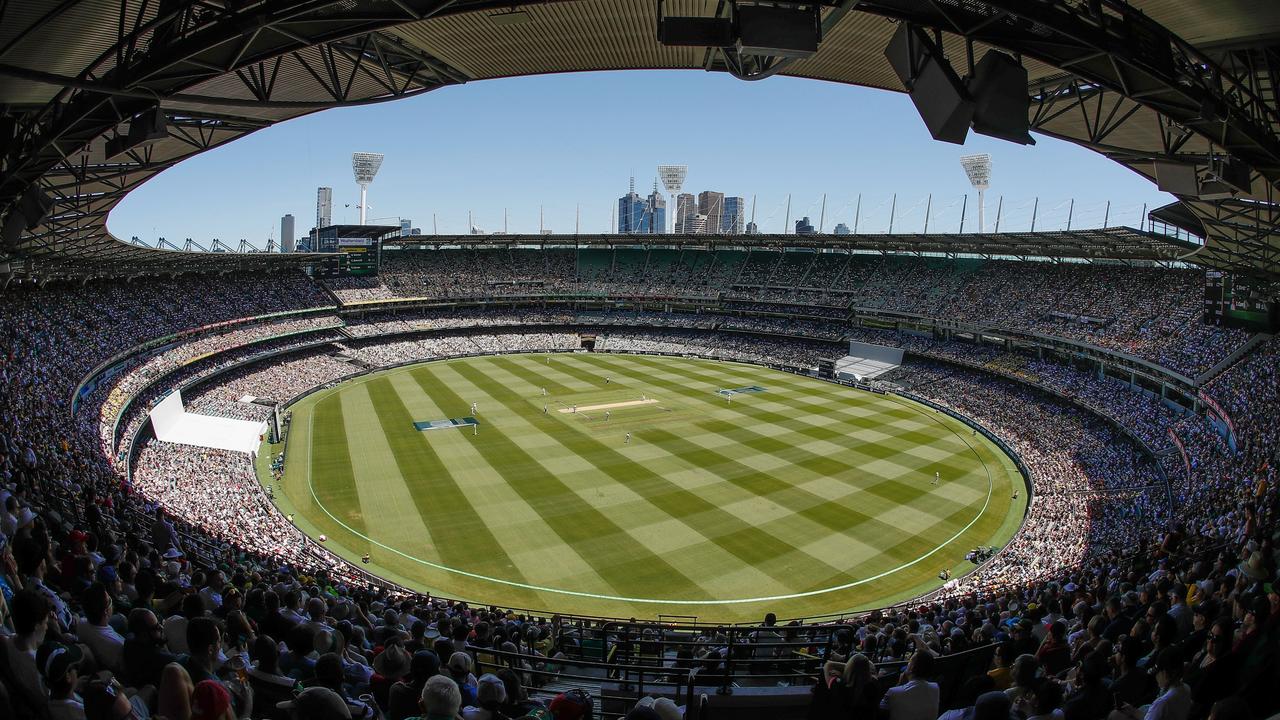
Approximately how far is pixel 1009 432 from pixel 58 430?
47351 mm

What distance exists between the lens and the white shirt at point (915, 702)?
4.89 m

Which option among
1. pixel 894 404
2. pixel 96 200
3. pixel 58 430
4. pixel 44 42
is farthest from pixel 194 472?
pixel 894 404

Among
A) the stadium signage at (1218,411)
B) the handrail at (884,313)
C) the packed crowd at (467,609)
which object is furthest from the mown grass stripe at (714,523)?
the handrail at (884,313)

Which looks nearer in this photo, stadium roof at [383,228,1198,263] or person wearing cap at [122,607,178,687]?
person wearing cap at [122,607,178,687]

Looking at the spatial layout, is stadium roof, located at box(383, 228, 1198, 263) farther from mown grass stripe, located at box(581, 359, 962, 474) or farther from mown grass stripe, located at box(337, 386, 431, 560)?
mown grass stripe, located at box(337, 386, 431, 560)

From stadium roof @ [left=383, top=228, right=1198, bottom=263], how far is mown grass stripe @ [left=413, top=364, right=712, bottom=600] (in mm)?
27771

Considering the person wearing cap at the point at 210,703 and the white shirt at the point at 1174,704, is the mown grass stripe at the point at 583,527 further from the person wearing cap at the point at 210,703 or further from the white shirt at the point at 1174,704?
the person wearing cap at the point at 210,703

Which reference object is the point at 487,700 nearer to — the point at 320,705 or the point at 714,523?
the point at 320,705

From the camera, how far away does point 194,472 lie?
102ft

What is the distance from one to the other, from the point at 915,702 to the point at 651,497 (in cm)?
2805

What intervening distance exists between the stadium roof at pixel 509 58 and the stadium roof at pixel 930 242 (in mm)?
25912

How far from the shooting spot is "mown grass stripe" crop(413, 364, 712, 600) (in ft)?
81.4

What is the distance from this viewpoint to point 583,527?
29125mm

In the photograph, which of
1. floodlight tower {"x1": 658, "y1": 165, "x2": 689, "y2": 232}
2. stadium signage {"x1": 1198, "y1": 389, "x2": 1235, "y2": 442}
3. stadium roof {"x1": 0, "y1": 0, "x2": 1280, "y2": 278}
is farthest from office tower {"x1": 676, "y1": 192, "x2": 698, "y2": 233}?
stadium roof {"x1": 0, "y1": 0, "x2": 1280, "y2": 278}
